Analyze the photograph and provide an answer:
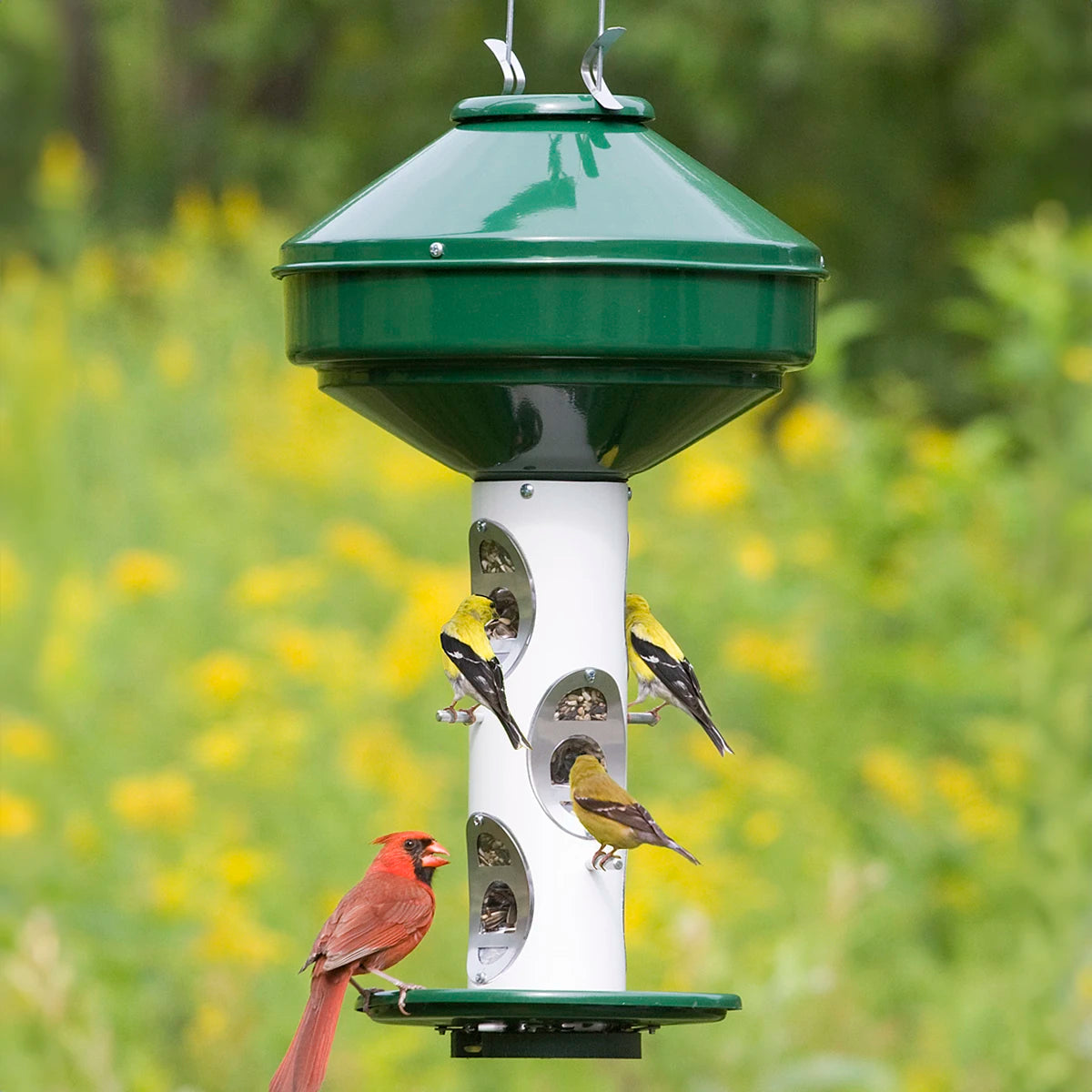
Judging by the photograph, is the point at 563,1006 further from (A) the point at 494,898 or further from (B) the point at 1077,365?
(B) the point at 1077,365

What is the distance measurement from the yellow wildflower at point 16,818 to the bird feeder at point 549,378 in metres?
2.52

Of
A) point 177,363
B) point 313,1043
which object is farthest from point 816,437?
point 313,1043

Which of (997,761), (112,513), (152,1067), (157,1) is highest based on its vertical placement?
(157,1)

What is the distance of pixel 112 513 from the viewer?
28.0ft

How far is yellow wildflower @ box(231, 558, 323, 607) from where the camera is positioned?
20.3 feet

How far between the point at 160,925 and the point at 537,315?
2.86 m

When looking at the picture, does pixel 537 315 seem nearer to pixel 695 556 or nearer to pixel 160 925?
pixel 160 925

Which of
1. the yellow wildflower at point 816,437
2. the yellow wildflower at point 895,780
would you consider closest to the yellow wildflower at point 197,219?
the yellow wildflower at point 816,437

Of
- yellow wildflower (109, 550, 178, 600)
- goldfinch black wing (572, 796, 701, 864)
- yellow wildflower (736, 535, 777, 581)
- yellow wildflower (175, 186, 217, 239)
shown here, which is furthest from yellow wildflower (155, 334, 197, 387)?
goldfinch black wing (572, 796, 701, 864)

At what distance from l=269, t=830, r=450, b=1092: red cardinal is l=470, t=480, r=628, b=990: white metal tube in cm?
17

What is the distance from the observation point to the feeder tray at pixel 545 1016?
10.5 ft

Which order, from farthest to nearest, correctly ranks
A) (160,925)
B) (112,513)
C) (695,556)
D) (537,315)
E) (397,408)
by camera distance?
(112,513) → (695,556) → (160,925) → (397,408) → (537,315)

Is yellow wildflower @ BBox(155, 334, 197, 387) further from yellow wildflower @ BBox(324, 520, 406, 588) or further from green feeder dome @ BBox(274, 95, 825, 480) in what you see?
green feeder dome @ BBox(274, 95, 825, 480)

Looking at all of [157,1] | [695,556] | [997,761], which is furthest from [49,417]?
[157,1]
